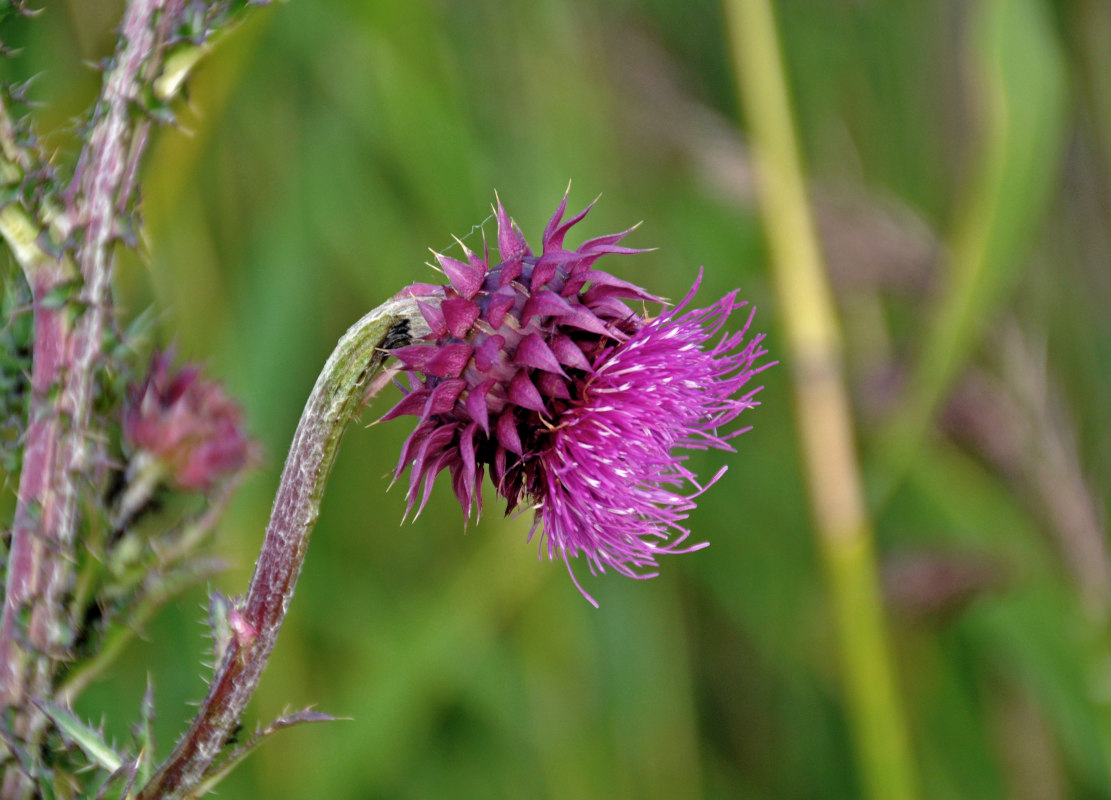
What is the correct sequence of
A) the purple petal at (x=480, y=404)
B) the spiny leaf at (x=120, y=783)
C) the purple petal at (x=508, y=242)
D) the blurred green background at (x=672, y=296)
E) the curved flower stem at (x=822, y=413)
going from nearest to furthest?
the spiny leaf at (x=120, y=783) → the purple petal at (x=480, y=404) → the purple petal at (x=508, y=242) → the curved flower stem at (x=822, y=413) → the blurred green background at (x=672, y=296)

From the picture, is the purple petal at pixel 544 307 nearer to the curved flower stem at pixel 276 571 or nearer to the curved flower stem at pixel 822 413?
the curved flower stem at pixel 276 571

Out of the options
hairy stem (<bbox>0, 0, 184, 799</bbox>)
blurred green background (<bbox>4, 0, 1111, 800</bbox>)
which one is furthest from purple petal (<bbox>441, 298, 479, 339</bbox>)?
blurred green background (<bbox>4, 0, 1111, 800</bbox>)

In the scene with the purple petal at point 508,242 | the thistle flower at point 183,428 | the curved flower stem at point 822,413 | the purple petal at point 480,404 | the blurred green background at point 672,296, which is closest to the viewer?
the purple petal at point 480,404

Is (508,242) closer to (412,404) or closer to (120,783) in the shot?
(412,404)

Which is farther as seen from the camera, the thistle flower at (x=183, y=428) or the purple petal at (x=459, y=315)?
the thistle flower at (x=183, y=428)

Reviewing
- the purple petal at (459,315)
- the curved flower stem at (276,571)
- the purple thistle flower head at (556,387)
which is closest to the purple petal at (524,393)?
the purple thistle flower head at (556,387)

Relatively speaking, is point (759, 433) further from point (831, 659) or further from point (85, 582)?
point (85, 582)

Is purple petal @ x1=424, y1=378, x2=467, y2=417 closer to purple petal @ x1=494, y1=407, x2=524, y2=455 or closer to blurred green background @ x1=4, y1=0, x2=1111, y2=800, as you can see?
purple petal @ x1=494, y1=407, x2=524, y2=455
